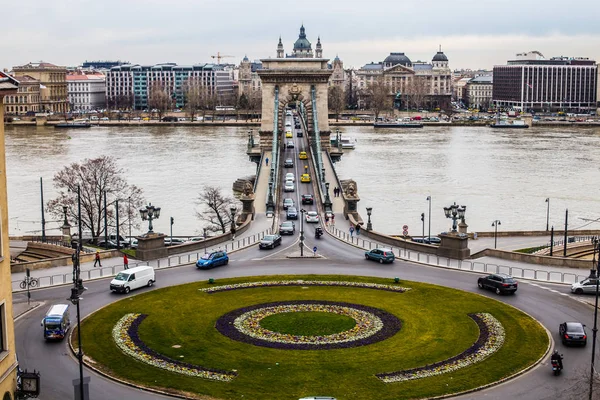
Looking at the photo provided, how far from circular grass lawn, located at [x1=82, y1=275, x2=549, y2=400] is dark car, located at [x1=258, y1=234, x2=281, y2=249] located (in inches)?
343

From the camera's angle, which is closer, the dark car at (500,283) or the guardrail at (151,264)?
the dark car at (500,283)

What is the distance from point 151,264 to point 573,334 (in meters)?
21.4

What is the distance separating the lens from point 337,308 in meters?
33.6

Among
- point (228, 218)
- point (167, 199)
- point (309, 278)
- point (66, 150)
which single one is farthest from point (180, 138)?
point (309, 278)

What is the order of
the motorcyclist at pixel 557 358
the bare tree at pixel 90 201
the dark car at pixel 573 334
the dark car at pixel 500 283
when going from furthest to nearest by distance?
1. the bare tree at pixel 90 201
2. the dark car at pixel 500 283
3. the dark car at pixel 573 334
4. the motorcyclist at pixel 557 358

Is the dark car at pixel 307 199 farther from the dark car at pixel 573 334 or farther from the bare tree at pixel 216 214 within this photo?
the dark car at pixel 573 334

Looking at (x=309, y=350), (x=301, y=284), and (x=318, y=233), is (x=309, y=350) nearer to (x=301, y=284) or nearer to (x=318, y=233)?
(x=301, y=284)

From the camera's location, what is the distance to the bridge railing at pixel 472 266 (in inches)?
1528

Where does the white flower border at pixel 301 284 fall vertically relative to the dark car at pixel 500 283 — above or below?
below

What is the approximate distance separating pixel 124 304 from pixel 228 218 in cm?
3104

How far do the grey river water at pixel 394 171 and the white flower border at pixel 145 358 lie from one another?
81.5ft

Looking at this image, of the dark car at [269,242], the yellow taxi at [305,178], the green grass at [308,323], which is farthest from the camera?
the yellow taxi at [305,178]

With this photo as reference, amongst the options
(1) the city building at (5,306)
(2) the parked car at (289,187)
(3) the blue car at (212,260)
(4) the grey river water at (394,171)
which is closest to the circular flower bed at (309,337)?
(3) the blue car at (212,260)

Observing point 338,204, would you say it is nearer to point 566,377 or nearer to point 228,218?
point 228,218
